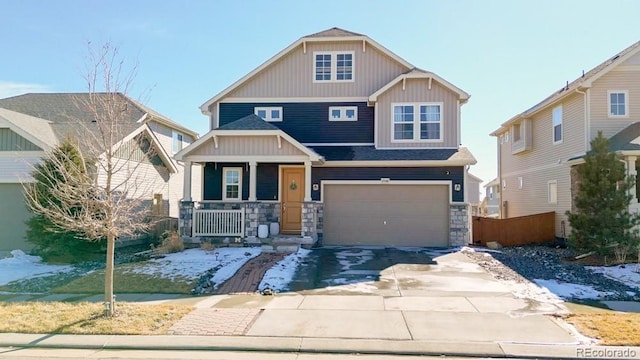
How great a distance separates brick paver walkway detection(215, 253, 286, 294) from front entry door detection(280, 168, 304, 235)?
10.9 ft

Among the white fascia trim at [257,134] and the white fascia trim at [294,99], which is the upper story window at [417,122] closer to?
the white fascia trim at [294,99]

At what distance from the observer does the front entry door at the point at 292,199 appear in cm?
1638

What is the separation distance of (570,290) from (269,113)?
12464 mm

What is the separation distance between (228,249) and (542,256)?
34.2 ft

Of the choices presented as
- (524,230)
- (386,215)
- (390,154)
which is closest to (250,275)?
(386,215)

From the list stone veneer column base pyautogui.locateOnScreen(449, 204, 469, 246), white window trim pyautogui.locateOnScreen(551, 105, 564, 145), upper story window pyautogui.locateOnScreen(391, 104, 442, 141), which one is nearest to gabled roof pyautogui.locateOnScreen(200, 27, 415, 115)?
upper story window pyautogui.locateOnScreen(391, 104, 442, 141)

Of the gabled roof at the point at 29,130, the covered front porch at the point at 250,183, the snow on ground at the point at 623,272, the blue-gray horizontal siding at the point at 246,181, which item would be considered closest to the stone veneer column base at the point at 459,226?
the snow on ground at the point at 623,272

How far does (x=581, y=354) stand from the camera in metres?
5.54

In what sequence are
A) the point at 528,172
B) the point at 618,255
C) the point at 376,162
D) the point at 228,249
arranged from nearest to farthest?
1. the point at 618,255
2. the point at 228,249
3. the point at 376,162
4. the point at 528,172

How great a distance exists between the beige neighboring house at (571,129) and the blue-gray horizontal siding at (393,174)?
4202mm

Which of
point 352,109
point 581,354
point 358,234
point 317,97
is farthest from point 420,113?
point 581,354

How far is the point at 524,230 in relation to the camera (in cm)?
1764

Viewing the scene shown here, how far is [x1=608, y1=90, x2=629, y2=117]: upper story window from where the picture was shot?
15461 millimetres

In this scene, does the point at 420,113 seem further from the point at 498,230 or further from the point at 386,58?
the point at 498,230
